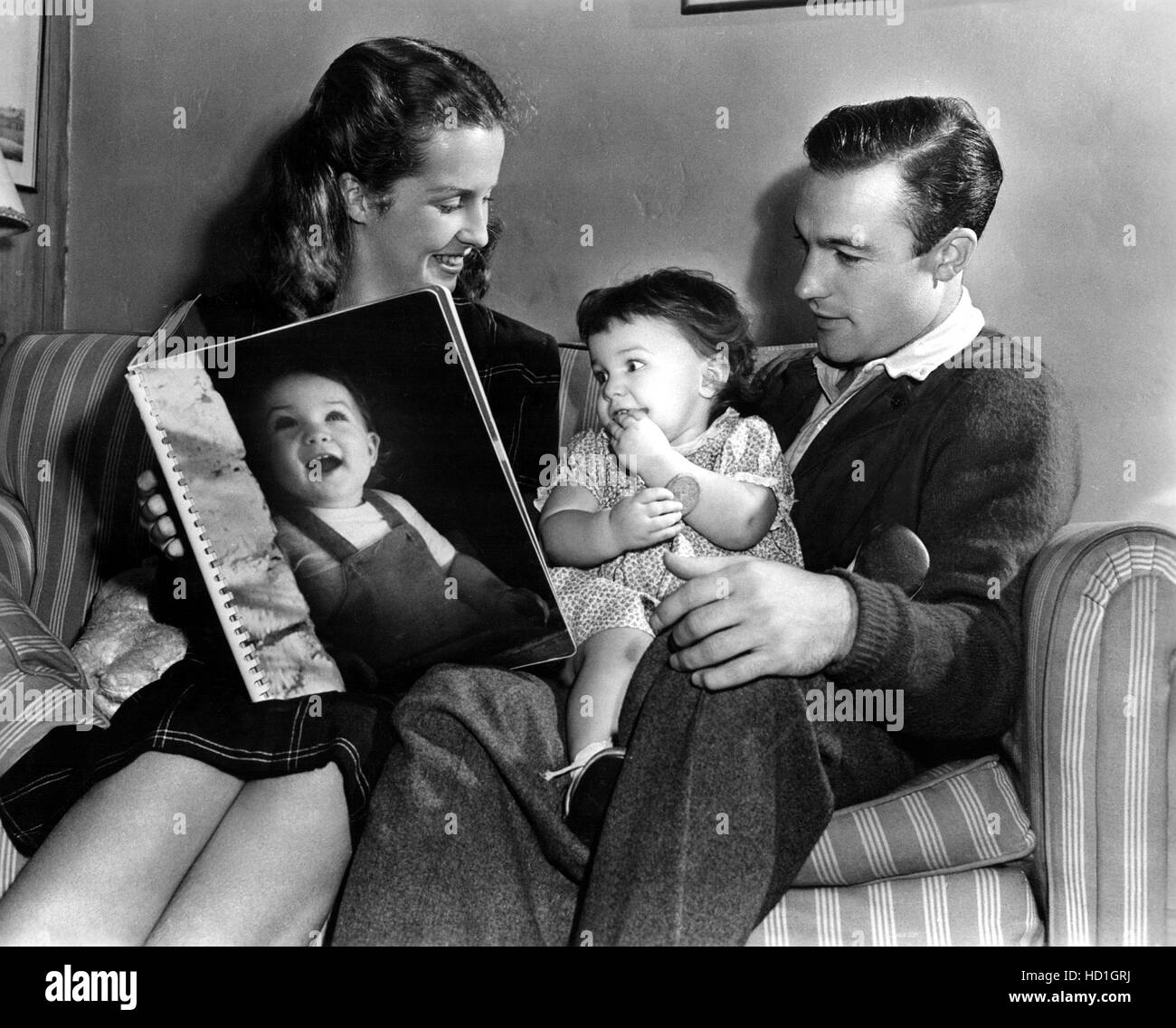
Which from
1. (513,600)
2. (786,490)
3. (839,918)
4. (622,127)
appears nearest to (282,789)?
(513,600)

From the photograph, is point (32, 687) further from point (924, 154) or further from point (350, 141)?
point (924, 154)

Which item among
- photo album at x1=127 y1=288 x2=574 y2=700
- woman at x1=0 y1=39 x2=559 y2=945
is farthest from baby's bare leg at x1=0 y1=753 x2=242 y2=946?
photo album at x1=127 y1=288 x2=574 y2=700

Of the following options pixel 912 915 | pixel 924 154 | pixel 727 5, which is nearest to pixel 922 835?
pixel 912 915

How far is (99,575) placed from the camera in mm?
1702

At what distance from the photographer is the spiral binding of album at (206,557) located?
1038mm

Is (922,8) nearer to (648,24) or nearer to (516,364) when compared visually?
(648,24)

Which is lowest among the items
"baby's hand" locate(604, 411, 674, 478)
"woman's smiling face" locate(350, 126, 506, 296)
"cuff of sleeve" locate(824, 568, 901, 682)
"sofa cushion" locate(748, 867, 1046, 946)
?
"sofa cushion" locate(748, 867, 1046, 946)

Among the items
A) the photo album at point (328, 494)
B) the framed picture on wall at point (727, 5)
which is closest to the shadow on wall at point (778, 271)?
the framed picture on wall at point (727, 5)

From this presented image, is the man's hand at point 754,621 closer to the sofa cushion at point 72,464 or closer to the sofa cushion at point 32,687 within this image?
the sofa cushion at point 32,687

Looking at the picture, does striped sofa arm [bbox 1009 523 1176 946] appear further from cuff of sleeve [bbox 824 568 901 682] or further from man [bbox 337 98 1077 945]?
cuff of sleeve [bbox 824 568 901 682]

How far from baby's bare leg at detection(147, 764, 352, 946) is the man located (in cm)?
5

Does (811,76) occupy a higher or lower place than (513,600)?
higher

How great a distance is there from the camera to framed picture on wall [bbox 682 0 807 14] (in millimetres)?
1846
